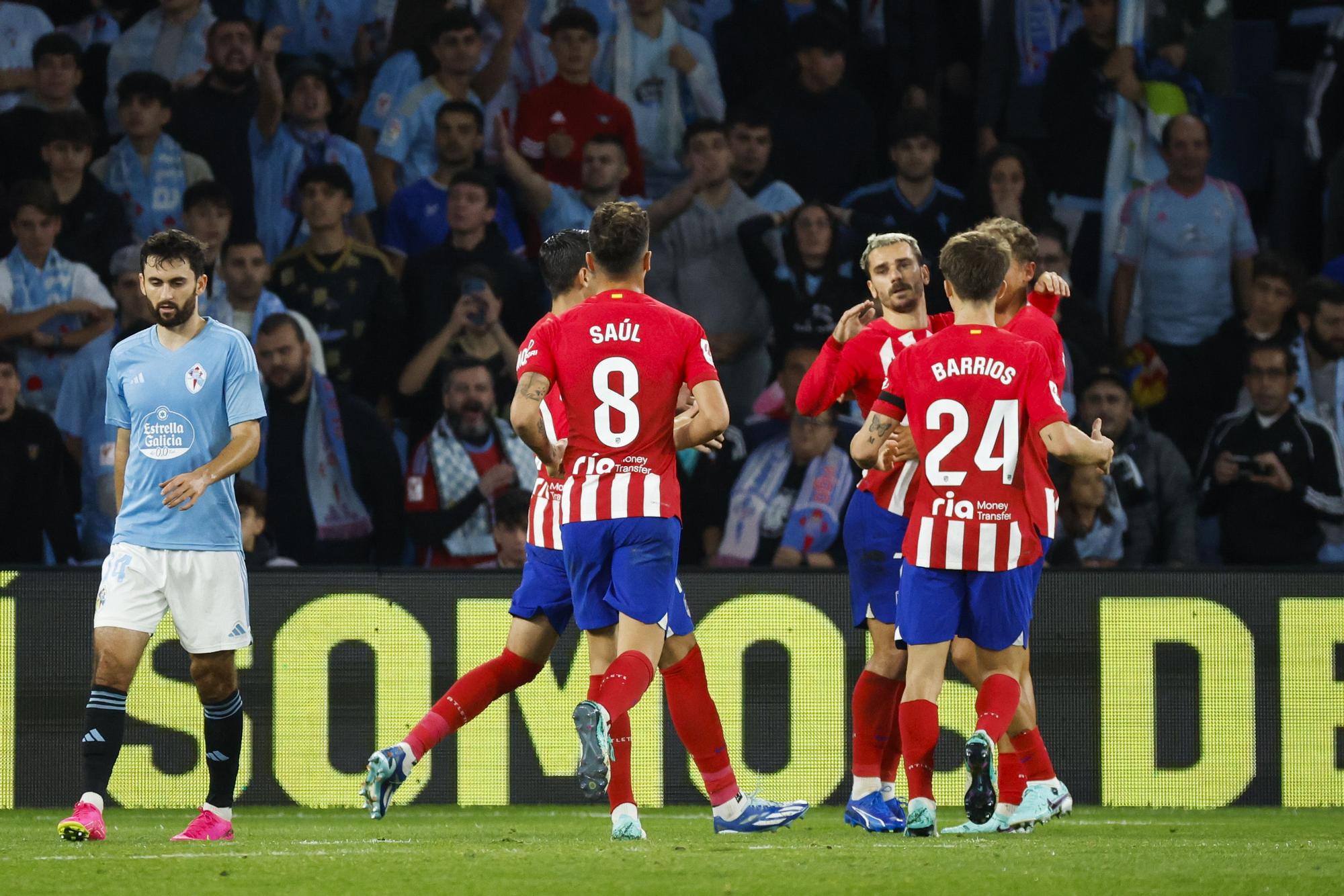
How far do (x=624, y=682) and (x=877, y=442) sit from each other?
1225mm

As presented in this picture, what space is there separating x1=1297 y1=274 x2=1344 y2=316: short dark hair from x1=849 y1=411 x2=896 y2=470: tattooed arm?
5.67 meters

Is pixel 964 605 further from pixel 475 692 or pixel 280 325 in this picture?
pixel 280 325

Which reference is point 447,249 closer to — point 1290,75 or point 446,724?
point 446,724

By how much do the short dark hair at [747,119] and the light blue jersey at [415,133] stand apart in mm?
1606

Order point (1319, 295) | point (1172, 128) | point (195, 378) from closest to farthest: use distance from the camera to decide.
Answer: point (195, 378), point (1319, 295), point (1172, 128)

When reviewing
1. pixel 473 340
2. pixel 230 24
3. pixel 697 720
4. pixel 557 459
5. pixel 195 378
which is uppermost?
pixel 230 24

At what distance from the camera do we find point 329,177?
1116cm

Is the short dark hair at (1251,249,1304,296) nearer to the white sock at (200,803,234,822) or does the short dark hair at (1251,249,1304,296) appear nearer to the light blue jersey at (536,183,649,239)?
the light blue jersey at (536,183,649,239)

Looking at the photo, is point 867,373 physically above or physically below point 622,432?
above

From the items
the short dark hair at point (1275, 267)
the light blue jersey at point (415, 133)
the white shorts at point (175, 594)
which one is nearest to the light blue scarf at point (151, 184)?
the light blue jersey at point (415, 133)

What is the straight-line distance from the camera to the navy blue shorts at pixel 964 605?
6184 mm

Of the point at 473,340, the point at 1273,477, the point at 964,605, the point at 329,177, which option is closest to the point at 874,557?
the point at 964,605

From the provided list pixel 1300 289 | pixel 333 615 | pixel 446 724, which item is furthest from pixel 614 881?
pixel 1300 289

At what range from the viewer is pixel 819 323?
11242 millimetres
